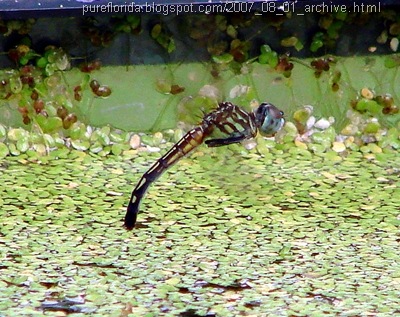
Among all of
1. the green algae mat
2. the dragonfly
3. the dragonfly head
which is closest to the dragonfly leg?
the dragonfly

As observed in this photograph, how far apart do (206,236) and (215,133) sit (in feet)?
1.14

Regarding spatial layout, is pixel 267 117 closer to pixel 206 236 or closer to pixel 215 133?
pixel 215 133

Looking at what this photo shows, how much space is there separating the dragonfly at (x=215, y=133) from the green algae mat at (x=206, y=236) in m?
0.14

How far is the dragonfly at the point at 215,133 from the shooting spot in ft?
10.7

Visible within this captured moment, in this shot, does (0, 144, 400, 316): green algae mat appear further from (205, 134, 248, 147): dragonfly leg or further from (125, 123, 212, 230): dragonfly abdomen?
(205, 134, 248, 147): dragonfly leg

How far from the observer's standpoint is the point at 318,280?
3.04 metres

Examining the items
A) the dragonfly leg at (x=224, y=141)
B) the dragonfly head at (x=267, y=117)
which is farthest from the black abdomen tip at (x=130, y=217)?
the dragonfly head at (x=267, y=117)

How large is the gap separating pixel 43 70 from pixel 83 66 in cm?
16

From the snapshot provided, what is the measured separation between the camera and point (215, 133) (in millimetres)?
3271

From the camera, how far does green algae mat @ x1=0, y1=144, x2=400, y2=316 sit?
2.89 metres

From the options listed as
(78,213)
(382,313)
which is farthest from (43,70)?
(382,313)

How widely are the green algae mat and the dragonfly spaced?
0.14 metres

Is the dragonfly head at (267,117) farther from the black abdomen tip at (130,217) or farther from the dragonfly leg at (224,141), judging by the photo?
the black abdomen tip at (130,217)

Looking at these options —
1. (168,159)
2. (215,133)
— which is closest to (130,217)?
(168,159)
